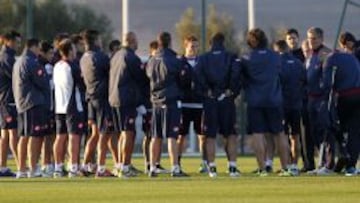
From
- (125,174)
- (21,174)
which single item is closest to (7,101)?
(21,174)

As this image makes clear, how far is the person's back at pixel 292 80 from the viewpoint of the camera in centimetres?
2205

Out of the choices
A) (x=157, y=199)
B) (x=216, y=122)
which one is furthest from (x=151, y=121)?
(x=157, y=199)

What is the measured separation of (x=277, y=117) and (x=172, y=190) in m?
4.06

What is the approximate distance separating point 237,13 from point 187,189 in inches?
665

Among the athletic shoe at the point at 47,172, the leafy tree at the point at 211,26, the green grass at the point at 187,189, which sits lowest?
the athletic shoe at the point at 47,172

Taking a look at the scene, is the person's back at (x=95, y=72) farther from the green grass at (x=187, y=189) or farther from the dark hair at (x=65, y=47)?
the green grass at (x=187, y=189)

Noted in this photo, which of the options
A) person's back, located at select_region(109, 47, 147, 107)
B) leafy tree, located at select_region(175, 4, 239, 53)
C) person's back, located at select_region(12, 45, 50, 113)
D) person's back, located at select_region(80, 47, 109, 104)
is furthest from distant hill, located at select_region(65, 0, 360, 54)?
person's back, located at select_region(12, 45, 50, 113)

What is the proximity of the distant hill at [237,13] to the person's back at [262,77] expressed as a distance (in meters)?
12.6

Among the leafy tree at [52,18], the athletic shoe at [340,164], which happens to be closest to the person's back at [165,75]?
the athletic shoe at [340,164]

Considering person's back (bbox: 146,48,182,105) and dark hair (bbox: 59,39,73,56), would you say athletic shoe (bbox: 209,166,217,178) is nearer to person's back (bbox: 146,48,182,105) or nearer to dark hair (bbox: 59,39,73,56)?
person's back (bbox: 146,48,182,105)

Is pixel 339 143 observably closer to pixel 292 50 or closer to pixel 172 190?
pixel 292 50

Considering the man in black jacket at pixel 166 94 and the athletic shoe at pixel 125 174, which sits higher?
the man in black jacket at pixel 166 94

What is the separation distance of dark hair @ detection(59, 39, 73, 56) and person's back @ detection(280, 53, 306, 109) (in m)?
3.42

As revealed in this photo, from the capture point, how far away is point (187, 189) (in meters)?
17.7
